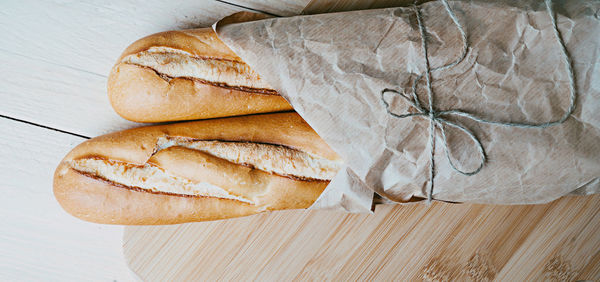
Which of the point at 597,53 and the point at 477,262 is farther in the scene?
the point at 477,262

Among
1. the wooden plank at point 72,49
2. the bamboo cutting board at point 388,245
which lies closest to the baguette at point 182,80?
the wooden plank at point 72,49

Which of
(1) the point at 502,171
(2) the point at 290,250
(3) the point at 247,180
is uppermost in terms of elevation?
(3) the point at 247,180

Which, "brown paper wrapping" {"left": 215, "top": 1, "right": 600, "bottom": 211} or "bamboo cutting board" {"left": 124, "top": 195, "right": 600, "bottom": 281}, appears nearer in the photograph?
"brown paper wrapping" {"left": 215, "top": 1, "right": 600, "bottom": 211}

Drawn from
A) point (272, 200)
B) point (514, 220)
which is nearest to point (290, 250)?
point (272, 200)

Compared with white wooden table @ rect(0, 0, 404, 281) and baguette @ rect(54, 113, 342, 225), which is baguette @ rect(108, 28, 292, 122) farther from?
white wooden table @ rect(0, 0, 404, 281)

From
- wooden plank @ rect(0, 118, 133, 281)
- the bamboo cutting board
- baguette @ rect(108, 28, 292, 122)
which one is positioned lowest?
the bamboo cutting board

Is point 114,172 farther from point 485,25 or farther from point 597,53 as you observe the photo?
point 597,53

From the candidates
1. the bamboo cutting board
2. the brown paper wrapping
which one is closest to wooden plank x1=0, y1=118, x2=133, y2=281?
the bamboo cutting board

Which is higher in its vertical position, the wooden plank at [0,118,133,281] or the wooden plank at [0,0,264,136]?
the wooden plank at [0,0,264,136]
